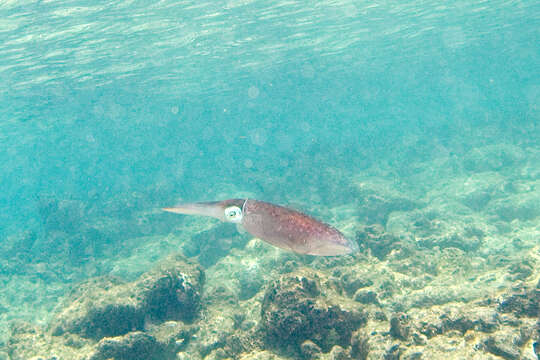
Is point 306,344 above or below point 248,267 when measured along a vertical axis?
above

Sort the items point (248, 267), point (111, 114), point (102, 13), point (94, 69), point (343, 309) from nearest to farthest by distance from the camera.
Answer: point (343, 309), point (248, 267), point (102, 13), point (94, 69), point (111, 114)

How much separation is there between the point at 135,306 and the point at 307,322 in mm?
4245

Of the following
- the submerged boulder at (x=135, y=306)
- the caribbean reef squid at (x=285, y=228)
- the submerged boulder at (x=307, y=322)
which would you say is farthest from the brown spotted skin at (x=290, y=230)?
the submerged boulder at (x=135, y=306)

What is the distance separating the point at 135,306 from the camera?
276 inches

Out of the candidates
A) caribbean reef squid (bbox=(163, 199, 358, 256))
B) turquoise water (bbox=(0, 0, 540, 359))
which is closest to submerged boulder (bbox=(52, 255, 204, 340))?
turquoise water (bbox=(0, 0, 540, 359))

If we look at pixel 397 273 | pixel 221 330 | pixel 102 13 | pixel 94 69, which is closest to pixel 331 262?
pixel 397 273

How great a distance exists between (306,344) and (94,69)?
24.8 metres

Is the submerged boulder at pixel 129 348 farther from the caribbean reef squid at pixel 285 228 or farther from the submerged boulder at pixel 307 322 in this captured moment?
the caribbean reef squid at pixel 285 228

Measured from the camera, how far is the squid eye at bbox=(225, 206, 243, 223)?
4.56 ft

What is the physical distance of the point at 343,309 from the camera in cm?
488

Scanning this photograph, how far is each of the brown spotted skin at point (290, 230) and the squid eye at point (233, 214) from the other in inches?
1.4

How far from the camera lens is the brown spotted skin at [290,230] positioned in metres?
1.43

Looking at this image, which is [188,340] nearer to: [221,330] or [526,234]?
[221,330]

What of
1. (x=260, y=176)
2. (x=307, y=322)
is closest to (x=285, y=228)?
(x=307, y=322)
